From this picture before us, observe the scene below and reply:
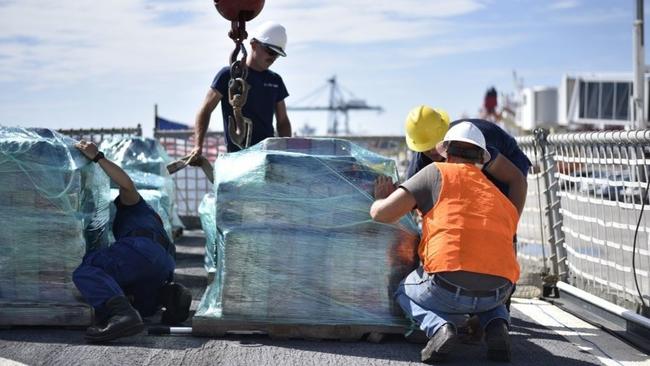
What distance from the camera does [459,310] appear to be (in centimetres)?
571

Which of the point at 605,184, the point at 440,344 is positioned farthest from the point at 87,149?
the point at 605,184

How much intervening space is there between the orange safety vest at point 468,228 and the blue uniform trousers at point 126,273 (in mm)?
1933

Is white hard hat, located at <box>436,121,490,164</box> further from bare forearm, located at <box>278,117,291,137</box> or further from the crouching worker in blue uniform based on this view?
bare forearm, located at <box>278,117,291,137</box>

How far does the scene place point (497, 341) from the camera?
5.61m

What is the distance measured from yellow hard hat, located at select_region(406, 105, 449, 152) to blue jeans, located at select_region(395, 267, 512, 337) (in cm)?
103

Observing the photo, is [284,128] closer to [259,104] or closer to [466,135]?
[259,104]

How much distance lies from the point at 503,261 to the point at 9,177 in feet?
10.3

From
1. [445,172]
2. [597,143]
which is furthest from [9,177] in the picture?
[597,143]

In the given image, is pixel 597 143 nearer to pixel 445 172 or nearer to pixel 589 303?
pixel 589 303

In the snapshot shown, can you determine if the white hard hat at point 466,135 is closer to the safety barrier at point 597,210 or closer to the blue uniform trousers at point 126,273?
the safety barrier at point 597,210

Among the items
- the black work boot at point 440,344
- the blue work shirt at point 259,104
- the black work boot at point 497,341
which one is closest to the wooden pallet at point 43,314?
the blue work shirt at point 259,104

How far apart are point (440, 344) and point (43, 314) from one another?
2570 millimetres

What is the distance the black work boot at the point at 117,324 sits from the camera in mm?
5883

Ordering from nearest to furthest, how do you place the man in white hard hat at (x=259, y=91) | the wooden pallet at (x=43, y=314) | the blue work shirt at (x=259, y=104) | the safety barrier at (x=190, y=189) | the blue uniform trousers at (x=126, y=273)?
the blue uniform trousers at (x=126, y=273)
the wooden pallet at (x=43, y=314)
the man in white hard hat at (x=259, y=91)
the blue work shirt at (x=259, y=104)
the safety barrier at (x=190, y=189)
